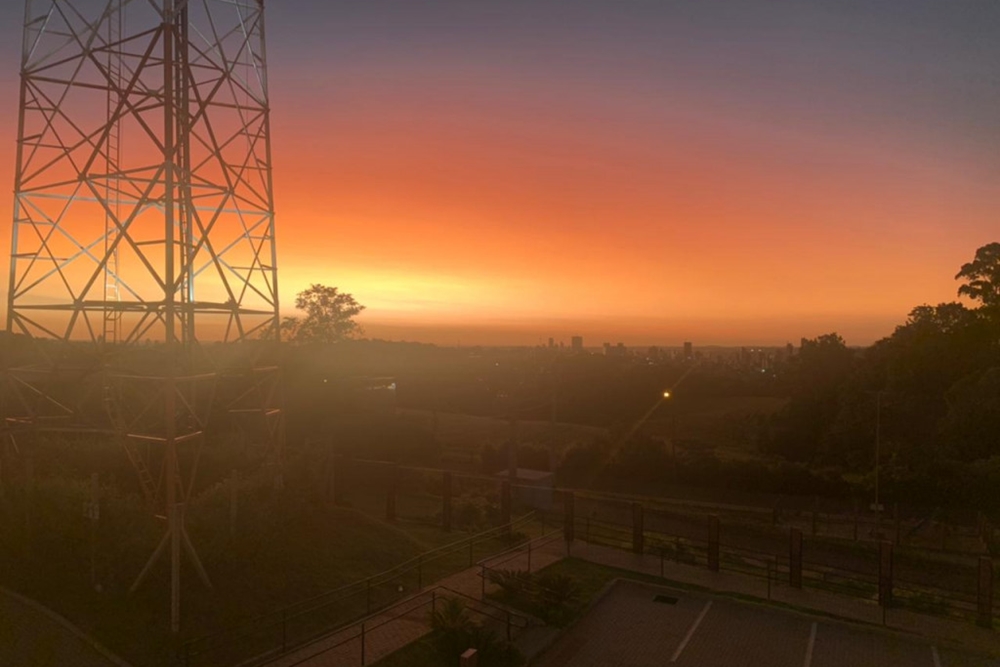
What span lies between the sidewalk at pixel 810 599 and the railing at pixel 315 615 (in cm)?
398

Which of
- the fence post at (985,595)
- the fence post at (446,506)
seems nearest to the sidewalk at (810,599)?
the fence post at (985,595)

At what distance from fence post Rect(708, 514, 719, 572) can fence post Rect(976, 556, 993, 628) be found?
5.44 meters

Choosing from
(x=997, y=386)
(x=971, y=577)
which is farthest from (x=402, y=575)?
(x=997, y=386)

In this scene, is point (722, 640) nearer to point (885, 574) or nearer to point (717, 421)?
point (885, 574)

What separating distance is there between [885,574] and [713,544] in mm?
3843

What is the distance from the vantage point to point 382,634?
12.7m

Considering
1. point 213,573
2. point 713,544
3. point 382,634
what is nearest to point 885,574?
point 713,544

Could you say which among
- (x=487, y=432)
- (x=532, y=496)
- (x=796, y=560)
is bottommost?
(x=487, y=432)

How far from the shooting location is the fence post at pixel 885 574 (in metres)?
15.7

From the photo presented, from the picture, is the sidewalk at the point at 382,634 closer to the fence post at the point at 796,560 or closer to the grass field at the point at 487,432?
the fence post at the point at 796,560

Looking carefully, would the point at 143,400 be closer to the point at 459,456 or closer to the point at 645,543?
the point at 645,543

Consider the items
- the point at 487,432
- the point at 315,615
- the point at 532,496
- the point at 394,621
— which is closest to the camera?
the point at 315,615

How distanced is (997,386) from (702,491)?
A: 13965mm

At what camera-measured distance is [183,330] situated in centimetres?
1680
